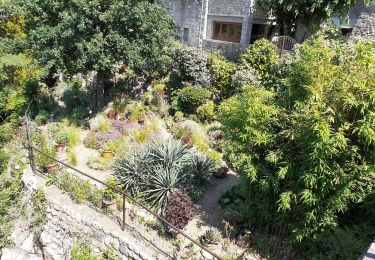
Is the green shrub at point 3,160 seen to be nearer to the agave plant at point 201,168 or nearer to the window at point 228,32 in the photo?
the agave plant at point 201,168

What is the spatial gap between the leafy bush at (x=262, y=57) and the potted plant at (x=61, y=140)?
27.4ft

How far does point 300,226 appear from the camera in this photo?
627cm

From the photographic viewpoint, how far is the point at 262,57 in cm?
1277

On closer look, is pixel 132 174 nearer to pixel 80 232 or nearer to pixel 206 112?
pixel 80 232

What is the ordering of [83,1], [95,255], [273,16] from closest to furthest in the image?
[95,255] < [83,1] < [273,16]

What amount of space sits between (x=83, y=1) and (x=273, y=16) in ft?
34.8

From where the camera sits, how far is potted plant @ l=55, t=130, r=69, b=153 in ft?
37.3

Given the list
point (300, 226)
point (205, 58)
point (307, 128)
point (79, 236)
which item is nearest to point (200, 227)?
point (300, 226)

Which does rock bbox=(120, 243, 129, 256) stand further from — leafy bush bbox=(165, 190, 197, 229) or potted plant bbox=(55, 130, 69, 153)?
potted plant bbox=(55, 130, 69, 153)

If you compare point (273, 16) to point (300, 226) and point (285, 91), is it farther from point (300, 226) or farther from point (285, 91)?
point (300, 226)

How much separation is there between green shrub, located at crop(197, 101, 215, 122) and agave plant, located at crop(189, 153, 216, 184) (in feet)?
12.5

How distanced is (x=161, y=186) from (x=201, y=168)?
5.60 ft

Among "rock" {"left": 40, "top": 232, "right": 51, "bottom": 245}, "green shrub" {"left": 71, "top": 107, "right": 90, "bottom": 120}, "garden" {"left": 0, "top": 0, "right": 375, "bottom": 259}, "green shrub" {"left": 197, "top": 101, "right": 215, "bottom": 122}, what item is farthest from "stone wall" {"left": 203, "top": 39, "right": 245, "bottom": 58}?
"rock" {"left": 40, "top": 232, "right": 51, "bottom": 245}

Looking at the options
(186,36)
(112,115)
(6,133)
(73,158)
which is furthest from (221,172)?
(186,36)
